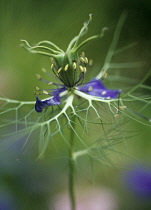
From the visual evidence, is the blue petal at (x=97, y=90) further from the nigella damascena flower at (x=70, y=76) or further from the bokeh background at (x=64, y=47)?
the bokeh background at (x=64, y=47)

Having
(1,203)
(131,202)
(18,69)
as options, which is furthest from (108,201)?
(18,69)

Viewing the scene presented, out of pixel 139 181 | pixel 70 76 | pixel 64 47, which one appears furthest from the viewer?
pixel 64 47

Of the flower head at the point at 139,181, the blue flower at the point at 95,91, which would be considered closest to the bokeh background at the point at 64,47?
the flower head at the point at 139,181

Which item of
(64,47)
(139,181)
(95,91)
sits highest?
(64,47)

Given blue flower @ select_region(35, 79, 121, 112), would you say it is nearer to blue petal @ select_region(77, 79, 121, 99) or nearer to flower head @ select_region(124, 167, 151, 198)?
blue petal @ select_region(77, 79, 121, 99)

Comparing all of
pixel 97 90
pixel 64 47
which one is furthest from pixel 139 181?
pixel 64 47

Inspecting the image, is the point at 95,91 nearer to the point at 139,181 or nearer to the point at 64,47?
the point at 139,181

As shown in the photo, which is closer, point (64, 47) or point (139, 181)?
point (139, 181)
